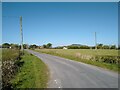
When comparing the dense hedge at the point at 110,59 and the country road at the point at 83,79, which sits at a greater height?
the dense hedge at the point at 110,59

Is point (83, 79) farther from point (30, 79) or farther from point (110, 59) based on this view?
point (110, 59)

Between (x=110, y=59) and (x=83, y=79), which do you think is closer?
(x=83, y=79)

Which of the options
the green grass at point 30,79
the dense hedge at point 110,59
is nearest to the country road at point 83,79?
the green grass at point 30,79

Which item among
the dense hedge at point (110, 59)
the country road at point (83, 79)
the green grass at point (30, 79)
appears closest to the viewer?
the country road at point (83, 79)

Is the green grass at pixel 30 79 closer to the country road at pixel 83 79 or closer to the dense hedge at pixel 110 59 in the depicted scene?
the country road at pixel 83 79

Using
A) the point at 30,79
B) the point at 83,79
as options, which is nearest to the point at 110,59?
the point at 83,79

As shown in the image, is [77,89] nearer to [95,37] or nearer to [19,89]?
[19,89]

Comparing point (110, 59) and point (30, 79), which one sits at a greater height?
point (110, 59)

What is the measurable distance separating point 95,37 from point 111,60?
42.0 metres

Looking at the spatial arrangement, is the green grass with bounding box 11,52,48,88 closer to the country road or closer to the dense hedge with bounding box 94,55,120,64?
the country road

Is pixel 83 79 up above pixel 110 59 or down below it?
below

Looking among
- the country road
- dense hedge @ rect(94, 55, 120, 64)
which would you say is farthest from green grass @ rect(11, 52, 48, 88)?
dense hedge @ rect(94, 55, 120, 64)

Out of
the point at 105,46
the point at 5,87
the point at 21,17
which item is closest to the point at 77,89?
the point at 5,87

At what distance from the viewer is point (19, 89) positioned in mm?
10609
